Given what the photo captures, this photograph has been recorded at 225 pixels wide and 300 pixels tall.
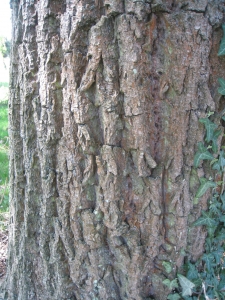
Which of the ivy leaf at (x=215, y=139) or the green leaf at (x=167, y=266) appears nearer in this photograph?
the ivy leaf at (x=215, y=139)

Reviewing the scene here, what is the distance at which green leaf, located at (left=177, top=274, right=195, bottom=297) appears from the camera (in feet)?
5.25

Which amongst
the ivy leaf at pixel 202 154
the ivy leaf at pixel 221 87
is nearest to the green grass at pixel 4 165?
the ivy leaf at pixel 202 154

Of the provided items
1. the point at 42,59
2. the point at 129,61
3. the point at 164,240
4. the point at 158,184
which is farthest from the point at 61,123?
the point at 164,240

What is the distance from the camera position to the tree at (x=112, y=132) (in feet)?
4.61

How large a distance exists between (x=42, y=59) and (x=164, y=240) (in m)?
1.17

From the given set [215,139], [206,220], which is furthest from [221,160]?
[206,220]

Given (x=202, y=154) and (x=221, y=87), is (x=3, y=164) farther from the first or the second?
(x=221, y=87)

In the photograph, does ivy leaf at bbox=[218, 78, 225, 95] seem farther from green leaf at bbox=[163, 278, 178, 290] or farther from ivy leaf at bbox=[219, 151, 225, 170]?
green leaf at bbox=[163, 278, 178, 290]

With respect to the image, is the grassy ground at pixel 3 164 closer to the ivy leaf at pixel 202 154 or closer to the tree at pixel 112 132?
the tree at pixel 112 132

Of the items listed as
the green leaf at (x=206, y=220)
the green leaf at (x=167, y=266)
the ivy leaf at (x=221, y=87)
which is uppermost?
the ivy leaf at (x=221, y=87)

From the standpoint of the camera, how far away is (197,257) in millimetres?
1709

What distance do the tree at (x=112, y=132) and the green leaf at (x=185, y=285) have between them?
53mm

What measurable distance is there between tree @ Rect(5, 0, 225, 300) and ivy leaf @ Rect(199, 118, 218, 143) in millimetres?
26

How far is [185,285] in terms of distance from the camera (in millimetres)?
1623
